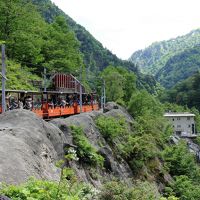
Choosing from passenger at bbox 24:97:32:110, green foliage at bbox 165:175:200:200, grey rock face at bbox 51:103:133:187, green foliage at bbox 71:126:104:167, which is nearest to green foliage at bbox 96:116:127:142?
grey rock face at bbox 51:103:133:187

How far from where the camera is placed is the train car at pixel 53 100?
3381cm

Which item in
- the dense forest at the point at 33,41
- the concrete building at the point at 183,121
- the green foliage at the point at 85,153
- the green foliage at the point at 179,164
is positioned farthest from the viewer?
the concrete building at the point at 183,121

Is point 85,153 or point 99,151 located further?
point 99,151

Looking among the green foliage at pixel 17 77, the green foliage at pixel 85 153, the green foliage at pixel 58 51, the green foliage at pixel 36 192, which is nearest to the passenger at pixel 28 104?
the green foliage at pixel 85 153

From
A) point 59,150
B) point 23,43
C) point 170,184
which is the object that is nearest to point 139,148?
point 170,184

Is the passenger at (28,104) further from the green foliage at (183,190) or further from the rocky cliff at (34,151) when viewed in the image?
the green foliage at (183,190)

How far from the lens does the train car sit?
33812mm

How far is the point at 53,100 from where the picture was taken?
4781 centimetres

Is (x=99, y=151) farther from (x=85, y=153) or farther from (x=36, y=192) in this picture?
(x=36, y=192)

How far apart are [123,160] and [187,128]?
273 feet

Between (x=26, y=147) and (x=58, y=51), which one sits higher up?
(x=58, y=51)

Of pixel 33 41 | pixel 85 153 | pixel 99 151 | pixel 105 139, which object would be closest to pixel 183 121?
pixel 33 41

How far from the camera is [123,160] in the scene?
3391 centimetres

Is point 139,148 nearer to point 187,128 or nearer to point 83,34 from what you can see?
point 187,128
